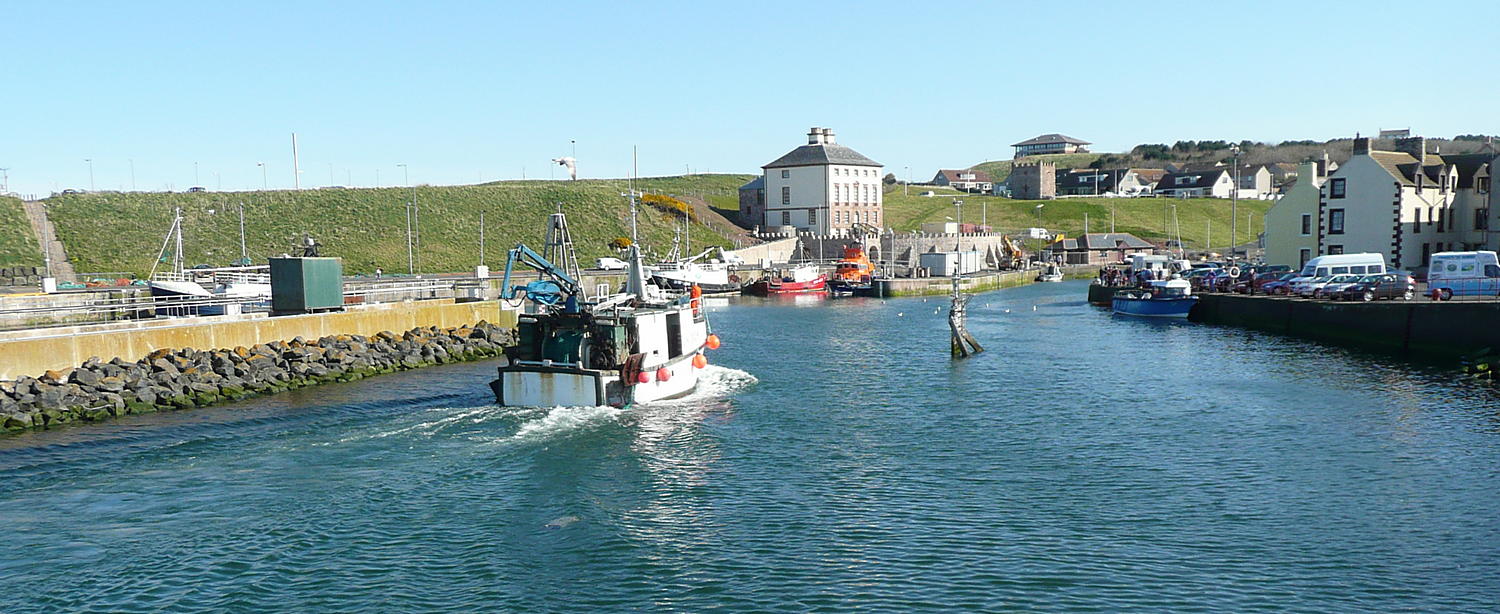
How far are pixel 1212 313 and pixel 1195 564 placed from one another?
52838 mm

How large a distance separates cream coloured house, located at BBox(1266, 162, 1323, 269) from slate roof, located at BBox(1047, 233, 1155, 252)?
2147 inches

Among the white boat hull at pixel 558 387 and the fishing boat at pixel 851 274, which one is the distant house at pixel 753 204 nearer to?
the fishing boat at pixel 851 274

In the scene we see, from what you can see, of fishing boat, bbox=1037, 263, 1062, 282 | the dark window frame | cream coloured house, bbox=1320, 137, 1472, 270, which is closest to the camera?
cream coloured house, bbox=1320, 137, 1472, 270

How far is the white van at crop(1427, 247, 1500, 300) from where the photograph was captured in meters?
47.2

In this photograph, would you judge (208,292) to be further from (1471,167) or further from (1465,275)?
(1471,167)

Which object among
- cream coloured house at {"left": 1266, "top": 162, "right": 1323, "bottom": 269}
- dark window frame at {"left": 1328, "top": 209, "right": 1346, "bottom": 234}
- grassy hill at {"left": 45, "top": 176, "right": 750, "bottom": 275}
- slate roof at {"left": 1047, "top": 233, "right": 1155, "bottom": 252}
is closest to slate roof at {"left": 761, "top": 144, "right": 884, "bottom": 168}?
grassy hill at {"left": 45, "top": 176, "right": 750, "bottom": 275}

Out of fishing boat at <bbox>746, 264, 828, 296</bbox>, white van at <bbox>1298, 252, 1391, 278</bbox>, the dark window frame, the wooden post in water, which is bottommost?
the wooden post in water

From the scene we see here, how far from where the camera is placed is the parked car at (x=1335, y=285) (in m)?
54.2

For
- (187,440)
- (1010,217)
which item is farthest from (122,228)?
(1010,217)

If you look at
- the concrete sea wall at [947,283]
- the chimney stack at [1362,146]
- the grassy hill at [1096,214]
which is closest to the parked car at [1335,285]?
the chimney stack at [1362,146]

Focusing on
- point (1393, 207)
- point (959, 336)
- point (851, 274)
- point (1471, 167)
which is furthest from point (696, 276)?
point (1471, 167)

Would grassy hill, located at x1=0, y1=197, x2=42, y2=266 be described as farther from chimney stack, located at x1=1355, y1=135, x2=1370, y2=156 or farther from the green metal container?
chimney stack, located at x1=1355, y1=135, x2=1370, y2=156

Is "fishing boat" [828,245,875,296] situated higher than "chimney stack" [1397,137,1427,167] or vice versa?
"chimney stack" [1397,137,1427,167]

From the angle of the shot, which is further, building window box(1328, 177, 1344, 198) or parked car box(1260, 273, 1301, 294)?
building window box(1328, 177, 1344, 198)
